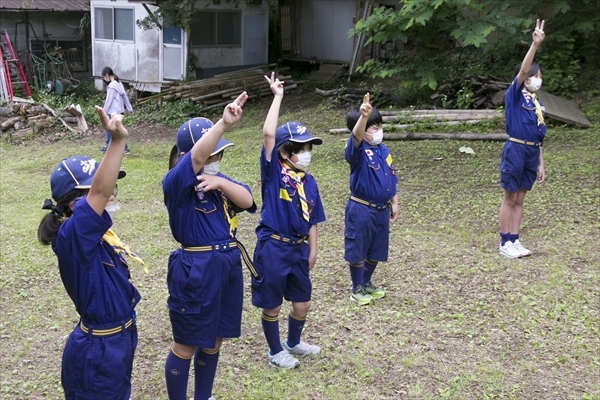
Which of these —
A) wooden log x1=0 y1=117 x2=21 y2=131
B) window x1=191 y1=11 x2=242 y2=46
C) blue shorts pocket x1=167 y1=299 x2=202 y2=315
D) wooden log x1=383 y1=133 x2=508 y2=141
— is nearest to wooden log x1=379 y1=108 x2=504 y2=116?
wooden log x1=383 y1=133 x2=508 y2=141

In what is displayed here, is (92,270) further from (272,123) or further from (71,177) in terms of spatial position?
(272,123)

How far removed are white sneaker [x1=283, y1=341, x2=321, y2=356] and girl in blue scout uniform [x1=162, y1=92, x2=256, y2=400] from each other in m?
1.12

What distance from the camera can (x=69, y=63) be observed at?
2334cm

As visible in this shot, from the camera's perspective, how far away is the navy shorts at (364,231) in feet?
18.2

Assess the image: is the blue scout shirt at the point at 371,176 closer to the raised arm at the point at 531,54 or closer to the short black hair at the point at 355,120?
the short black hair at the point at 355,120

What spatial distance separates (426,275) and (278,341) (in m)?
2.40

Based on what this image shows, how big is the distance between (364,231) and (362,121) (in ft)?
3.57

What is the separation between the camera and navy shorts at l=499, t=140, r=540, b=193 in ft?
22.1

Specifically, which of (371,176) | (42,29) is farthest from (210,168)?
(42,29)

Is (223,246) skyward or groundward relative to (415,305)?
skyward

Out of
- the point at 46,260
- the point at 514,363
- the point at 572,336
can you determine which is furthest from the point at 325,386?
the point at 46,260

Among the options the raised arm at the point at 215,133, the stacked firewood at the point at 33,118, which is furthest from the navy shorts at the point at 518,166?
the stacked firewood at the point at 33,118

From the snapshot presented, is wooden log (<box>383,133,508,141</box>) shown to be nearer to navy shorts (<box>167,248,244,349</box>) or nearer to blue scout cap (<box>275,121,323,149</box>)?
blue scout cap (<box>275,121,323,149</box>)

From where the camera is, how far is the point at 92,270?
2.98 m
